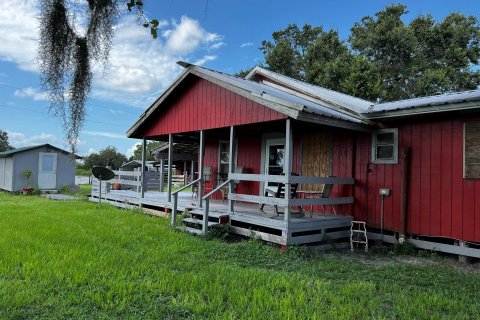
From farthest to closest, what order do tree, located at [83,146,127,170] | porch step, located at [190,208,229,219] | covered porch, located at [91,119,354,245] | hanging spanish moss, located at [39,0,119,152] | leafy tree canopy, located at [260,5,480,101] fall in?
1. tree, located at [83,146,127,170]
2. leafy tree canopy, located at [260,5,480,101]
3. porch step, located at [190,208,229,219]
4. covered porch, located at [91,119,354,245]
5. hanging spanish moss, located at [39,0,119,152]

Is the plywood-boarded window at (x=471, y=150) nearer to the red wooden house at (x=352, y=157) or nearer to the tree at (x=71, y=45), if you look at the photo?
the red wooden house at (x=352, y=157)

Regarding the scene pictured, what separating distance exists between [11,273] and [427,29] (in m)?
23.8

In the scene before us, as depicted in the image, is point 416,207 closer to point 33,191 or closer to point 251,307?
point 251,307

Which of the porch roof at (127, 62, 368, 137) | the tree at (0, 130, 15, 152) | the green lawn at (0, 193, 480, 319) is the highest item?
the tree at (0, 130, 15, 152)

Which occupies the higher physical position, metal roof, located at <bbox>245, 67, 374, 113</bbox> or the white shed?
metal roof, located at <bbox>245, 67, 374, 113</bbox>

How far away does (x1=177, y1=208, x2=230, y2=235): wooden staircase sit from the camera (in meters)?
7.89

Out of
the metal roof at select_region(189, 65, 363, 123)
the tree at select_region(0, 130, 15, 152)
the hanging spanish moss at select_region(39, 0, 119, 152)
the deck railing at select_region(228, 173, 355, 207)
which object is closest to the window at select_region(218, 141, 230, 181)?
the metal roof at select_region(189, 65, 363, 123)

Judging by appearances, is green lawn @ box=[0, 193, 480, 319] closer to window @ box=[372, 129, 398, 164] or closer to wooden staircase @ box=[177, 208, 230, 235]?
wooden staircase @ box=[177, 208, 230, 235]

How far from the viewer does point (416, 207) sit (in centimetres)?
730

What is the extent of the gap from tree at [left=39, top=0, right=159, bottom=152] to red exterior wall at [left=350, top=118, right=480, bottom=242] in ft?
21.8

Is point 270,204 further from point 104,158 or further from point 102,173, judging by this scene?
point 104,158

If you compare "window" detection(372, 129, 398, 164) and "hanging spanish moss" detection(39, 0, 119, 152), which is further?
"window" detection(372, 129, 398, 164)

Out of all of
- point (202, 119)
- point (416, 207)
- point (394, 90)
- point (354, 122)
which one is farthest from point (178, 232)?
point (394, 90)

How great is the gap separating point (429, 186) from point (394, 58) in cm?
1763
